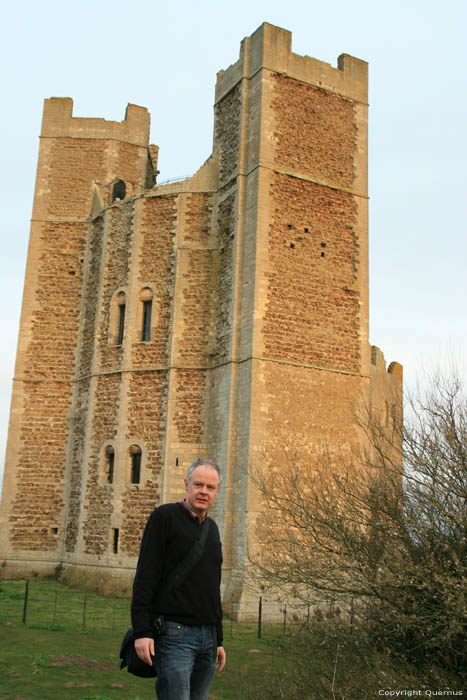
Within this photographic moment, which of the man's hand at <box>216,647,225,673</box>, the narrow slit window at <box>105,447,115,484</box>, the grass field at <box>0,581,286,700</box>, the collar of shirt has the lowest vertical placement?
the grass field at <box>0,581,286,700</box>

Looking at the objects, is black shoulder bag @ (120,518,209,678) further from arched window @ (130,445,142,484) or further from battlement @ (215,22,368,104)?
battlement @ (215,22,368,104)

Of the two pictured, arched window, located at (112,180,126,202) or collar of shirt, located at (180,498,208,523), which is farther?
arched window, located at (112,180,126,202)

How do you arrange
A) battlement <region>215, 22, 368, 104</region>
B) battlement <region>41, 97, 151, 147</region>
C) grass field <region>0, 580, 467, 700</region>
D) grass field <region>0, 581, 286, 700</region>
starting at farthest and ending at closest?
battlement <region>41, 97, 151, 147</region> → battlement <region>215, 22, 368, 104</region> → grass field <region>0, 581, 286, 700</region> → grass field <region>0, 580, 467, 700</region>

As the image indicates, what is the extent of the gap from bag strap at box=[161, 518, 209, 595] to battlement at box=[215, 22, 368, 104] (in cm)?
1475

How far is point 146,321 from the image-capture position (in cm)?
1716

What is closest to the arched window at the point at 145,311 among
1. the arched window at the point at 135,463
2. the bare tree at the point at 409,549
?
the arched window at the point at 135,463

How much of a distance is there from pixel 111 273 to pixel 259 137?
17.5ft

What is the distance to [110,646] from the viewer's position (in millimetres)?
9719

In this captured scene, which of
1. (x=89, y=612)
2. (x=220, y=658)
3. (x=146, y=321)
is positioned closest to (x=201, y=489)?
(x=220, y=658)

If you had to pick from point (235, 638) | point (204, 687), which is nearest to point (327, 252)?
point (235, 638)

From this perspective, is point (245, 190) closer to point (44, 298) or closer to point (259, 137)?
point (259, 137)

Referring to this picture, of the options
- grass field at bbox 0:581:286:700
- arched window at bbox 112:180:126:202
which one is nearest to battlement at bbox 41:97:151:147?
arched window at bbox 112:180:126:202

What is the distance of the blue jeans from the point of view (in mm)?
3475

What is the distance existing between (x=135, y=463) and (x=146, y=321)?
358 centimetres
